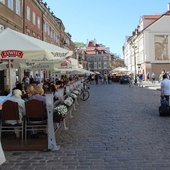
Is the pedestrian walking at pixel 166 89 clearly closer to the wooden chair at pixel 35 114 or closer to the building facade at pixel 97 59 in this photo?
the wooden chair at pixel 35 114

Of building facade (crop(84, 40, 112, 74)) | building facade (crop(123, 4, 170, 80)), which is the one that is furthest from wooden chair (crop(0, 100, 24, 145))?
building facade (crop(84, 40, 112, 74))

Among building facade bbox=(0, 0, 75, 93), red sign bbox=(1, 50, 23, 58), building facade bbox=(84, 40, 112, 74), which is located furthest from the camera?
building facade bbox=(84, 40, 112, 74)

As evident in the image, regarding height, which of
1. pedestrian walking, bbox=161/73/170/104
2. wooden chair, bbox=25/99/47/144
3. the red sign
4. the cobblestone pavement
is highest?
the red sign

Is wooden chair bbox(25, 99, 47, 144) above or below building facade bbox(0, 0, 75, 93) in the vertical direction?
below

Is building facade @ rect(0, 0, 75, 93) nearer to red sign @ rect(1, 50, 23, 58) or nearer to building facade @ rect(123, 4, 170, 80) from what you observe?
red sign @ rect(1, 50, 23, 58)

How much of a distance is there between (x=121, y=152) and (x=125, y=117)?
15.8 ft

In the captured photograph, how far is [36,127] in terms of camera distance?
6.62m

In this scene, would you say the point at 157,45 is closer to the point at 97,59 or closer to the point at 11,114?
the point at 11,114

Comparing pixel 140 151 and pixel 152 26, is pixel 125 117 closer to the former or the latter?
pixel 140 151

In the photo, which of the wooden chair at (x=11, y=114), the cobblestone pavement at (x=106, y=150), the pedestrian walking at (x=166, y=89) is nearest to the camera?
the cobblestone pavement at (x=106, y=150)

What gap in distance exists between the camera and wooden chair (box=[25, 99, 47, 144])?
6.38 metres

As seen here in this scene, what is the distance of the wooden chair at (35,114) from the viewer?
6.38 metres

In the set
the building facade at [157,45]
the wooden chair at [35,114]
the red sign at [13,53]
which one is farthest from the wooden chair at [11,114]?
the building facade at [157,45]

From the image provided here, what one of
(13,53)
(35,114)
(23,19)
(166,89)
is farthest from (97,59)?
(35,114)
